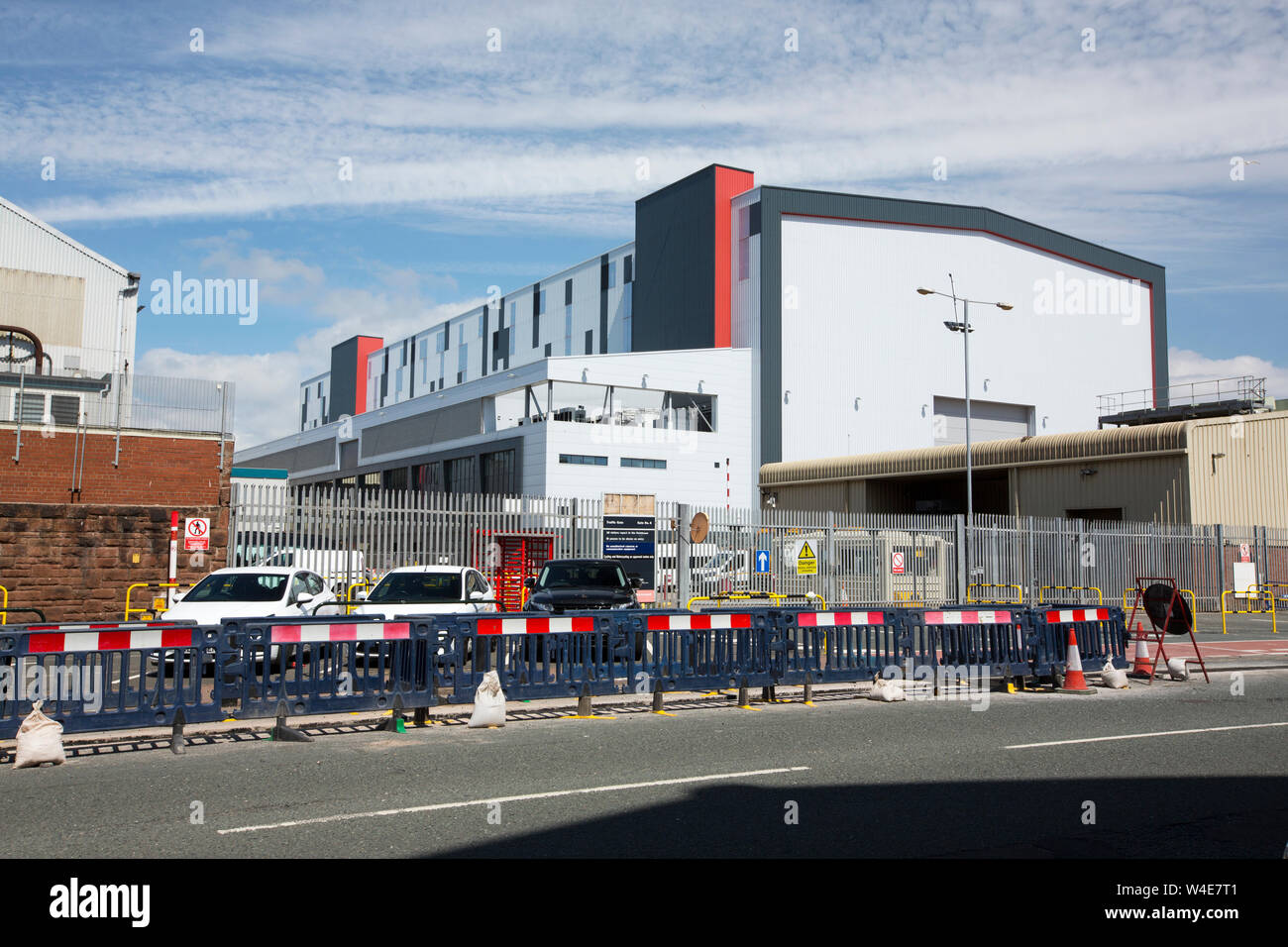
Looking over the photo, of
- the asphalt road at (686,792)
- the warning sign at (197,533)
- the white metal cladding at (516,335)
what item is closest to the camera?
the asphalt road at (686,792)

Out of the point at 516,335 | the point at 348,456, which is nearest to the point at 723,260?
the point at 516,335

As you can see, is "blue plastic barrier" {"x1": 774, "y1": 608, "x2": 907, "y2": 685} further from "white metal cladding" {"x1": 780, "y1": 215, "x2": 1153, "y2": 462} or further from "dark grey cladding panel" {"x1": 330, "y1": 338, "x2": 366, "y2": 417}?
"dark grey cladding panel" {"x1": 330, "y1": 338, "x2": 366, "y2": 417}

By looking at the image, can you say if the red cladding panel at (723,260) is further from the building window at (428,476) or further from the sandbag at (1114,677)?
the sandbag at (1114,677)

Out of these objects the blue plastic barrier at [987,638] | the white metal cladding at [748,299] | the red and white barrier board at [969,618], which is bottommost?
the blue plastic barrier at [987,638]

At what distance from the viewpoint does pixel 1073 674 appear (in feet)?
46.1

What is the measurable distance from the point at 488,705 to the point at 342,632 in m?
1.60

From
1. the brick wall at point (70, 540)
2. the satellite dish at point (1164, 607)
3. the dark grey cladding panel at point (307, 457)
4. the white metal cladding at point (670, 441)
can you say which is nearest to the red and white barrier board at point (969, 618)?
the satellite dish at point (1164, 607)

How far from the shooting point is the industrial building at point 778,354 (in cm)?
4997

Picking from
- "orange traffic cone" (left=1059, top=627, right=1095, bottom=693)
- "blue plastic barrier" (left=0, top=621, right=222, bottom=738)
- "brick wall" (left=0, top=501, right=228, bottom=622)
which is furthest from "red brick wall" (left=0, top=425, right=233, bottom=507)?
"orange traffic cone" (left=1059, top=627, right=1095, bottom=693)

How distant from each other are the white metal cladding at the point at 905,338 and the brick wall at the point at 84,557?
3554 centimetres

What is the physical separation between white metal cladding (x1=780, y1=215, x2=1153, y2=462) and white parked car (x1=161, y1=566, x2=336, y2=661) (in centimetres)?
3875
